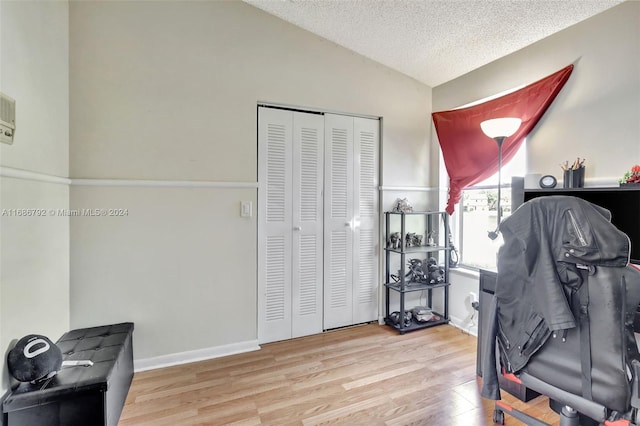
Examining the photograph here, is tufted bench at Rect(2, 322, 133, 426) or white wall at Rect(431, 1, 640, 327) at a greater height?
white wall at Rect(431, 1, 640, 327)

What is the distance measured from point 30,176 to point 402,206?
2762mm

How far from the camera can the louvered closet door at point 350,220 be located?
2926 mm

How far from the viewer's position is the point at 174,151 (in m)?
2.35

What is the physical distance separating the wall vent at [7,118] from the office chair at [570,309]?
2.31 m

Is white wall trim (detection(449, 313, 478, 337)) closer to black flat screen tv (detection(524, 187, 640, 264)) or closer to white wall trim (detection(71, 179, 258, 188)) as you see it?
black flat screen tv (detection(524, 187, 640, 264))

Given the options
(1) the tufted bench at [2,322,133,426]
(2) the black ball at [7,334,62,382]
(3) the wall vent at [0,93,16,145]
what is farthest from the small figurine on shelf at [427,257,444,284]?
(3) the wall vent at [0,93,16,145]

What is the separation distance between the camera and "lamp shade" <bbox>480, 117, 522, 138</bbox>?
89.0 inches

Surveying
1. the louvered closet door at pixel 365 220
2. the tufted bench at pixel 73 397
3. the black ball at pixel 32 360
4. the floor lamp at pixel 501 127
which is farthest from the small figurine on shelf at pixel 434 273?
the black ball at pixel 32 360

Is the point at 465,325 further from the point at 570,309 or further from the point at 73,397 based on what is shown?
the point at 73,397

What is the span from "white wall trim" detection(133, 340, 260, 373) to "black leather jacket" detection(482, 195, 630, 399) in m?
1.81

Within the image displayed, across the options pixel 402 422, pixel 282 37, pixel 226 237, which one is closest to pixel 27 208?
pixel 226 237

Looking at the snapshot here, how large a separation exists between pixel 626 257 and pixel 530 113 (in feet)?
5.62

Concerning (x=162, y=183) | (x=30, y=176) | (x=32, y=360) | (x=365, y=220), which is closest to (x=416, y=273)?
(x=365, y=220)

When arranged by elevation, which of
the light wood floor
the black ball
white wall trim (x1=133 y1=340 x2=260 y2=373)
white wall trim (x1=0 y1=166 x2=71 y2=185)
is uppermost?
white wall trim (x1=0 y1=166 x2=71 y2=185)
